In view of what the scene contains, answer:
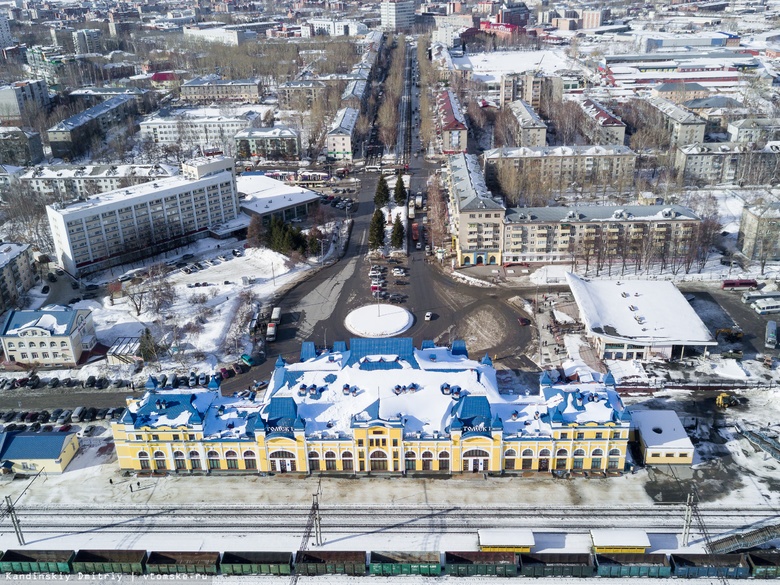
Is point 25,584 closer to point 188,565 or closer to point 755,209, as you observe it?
point 188,565

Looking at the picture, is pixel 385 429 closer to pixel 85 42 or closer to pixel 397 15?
pixel 85 42

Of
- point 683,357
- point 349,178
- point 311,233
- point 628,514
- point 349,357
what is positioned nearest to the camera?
point 628,514

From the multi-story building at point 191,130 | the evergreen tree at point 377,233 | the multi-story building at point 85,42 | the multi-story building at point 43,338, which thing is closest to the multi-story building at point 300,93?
the multi-story building at point 191,130

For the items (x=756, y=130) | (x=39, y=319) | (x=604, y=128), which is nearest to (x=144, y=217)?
(x=39, y=319)

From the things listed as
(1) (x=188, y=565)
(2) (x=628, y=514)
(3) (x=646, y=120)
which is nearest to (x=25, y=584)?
(1) (x=188, y=565)

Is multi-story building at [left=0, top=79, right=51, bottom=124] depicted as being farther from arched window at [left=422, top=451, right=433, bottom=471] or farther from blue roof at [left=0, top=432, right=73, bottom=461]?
arched window at [left=422, top=451, right=433, bottom=471]

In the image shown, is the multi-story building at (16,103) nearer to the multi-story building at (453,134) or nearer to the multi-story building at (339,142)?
the multi-story building at (339,142)
